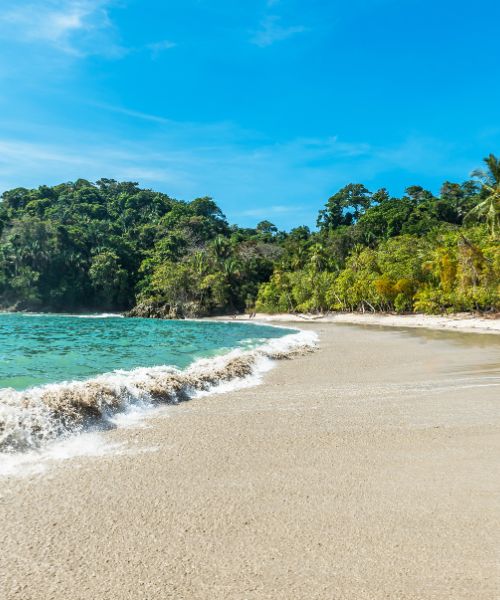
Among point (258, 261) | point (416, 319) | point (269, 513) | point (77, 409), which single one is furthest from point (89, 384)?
point (258, 261)

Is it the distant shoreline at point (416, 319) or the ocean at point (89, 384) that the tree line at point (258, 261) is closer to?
the distant shoreline at point (416, 319)

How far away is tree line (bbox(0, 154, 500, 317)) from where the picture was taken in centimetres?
4659

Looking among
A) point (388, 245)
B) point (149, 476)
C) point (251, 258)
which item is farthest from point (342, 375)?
point (251, 258)

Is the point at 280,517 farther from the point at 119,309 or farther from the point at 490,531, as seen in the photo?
the point at 119,309

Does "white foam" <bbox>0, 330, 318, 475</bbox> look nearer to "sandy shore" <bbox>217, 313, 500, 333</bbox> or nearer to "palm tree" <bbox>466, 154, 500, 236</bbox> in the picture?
"sandy shore" <bbox>217, 313, 500, 333</bbox>

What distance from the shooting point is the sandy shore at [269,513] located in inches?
116

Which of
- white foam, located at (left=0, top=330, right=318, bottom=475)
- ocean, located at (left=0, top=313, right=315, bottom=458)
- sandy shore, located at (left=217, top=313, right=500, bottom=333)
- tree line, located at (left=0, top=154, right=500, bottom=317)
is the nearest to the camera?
white foam, located at (left=0, top=330, right=318, bottom=475)

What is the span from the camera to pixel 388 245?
192 feet

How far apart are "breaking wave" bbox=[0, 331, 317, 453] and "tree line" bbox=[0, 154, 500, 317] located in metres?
34.6

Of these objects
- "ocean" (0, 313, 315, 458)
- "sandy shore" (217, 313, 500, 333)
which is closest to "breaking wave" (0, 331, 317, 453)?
"ocean" (0, 313, 315, 458)

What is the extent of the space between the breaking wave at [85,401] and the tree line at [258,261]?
34.6 metres

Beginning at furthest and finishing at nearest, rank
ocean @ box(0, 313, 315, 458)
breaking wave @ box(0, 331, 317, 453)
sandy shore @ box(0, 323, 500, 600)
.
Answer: ocean @ box(0, 313, 315, 458)
breaking wave @ box(0, 331, 317, 453)
sandy shore @ box(0, 323, 500, 600)

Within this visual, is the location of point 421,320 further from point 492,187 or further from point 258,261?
point 258,261

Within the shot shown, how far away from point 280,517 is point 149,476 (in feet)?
5.44
